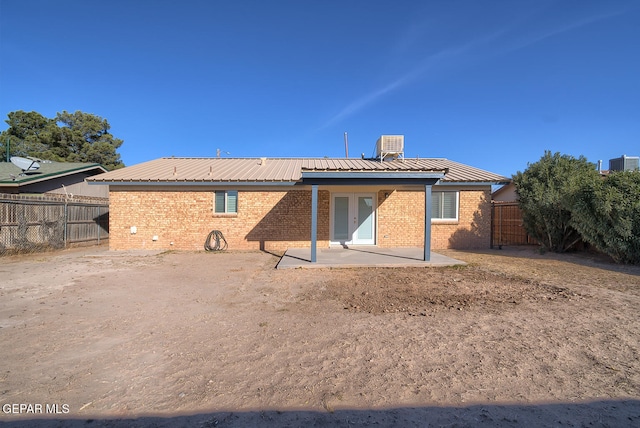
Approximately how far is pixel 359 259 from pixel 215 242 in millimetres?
6132

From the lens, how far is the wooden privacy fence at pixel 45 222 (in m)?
10.7

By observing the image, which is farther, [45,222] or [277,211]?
[277,211]

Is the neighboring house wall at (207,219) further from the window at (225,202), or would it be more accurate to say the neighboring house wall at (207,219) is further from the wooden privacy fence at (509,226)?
the wooden privacy fence at (509,226)

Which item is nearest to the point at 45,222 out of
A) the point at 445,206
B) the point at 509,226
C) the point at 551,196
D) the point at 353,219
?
the point at 353,219

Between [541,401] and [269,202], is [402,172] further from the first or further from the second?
[541,401]

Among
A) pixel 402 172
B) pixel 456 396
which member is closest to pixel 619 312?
pixel 456 396

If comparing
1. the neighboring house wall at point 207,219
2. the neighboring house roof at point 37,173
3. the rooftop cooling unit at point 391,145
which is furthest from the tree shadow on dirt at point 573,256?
the neighboring house roof at point 37,173

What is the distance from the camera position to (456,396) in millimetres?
2672

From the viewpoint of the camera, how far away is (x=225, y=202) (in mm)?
12461

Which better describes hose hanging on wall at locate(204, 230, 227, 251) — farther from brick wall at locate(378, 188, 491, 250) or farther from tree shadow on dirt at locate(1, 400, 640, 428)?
tree shadow on dirt at locate(1, 400, 640, 428)

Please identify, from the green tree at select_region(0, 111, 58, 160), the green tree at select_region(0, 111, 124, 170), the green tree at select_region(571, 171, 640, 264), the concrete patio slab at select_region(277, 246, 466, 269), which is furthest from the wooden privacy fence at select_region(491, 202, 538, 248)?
the green tree at select_region(0, 111, 58, 160)

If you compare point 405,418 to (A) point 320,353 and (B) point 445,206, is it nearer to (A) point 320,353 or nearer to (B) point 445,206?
(A) point 320,353

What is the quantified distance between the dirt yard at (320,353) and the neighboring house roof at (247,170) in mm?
4995

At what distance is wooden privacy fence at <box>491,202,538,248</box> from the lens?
13922 millimetres
